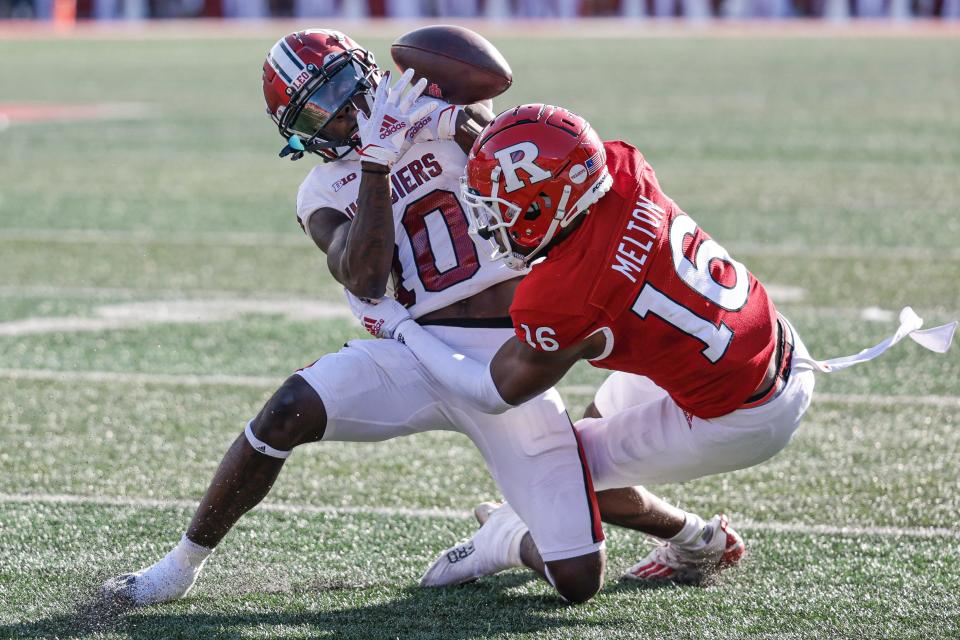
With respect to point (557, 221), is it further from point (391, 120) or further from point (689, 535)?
point (689, 535)

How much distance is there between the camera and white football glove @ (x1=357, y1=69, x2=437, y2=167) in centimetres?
337

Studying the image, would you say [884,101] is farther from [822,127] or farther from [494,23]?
[494,23]

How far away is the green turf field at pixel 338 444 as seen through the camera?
3.44 m

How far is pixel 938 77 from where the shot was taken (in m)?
18.3

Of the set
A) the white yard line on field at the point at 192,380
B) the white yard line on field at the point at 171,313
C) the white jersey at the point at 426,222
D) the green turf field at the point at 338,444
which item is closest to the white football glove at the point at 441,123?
the white jersey at the point at 426,222

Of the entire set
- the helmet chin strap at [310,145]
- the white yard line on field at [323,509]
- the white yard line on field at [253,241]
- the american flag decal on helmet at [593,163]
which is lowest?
the white yard line on field at [253,241]

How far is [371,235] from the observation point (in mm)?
3463

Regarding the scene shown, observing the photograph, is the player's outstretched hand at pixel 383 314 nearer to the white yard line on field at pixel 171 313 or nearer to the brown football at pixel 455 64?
the brown football at pixel 455 64

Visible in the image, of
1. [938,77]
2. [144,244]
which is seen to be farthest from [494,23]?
[144,244]

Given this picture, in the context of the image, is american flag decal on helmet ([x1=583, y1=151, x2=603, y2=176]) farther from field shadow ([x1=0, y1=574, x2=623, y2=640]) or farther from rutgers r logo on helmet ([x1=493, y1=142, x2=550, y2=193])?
field shadow ([x1=0, y1=574, x2=623, y2=640])

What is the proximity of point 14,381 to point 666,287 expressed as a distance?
11.1ft

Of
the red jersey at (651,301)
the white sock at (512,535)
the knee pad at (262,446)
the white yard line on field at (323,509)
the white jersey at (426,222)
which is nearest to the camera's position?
the red jersey at (651,301)

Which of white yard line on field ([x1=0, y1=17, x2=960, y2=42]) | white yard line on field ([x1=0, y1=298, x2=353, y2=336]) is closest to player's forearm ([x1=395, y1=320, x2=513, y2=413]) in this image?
white yard line on field ([x1=0, y1=298, x2=353, y2=336])

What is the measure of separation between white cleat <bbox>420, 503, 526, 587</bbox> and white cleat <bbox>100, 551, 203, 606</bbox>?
23.7 inches
